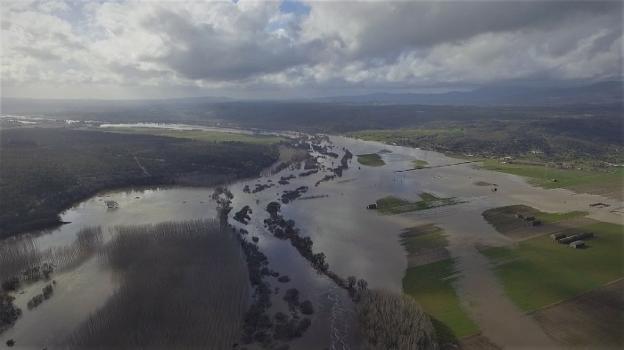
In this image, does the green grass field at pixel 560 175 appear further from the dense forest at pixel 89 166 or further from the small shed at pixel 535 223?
the dense forest at pixel 89 166

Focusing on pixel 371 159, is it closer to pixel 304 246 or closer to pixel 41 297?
pixel 304 246

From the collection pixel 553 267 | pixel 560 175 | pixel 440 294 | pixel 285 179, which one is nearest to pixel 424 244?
pixel 440 294

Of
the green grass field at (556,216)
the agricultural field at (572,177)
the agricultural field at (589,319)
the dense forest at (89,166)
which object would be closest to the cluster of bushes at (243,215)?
the dense forest at (89,166)

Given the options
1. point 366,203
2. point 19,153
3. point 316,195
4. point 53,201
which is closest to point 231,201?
point 316,195

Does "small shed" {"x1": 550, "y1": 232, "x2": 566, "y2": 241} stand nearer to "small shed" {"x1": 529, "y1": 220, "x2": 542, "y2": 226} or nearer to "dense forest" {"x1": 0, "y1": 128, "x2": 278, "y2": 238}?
"small shed" {"x1": 529, "y1": 220, "x2": 542, "y2": 226}

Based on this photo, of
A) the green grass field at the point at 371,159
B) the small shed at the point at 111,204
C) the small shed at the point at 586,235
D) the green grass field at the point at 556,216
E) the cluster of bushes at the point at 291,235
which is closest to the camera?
the cluster of bushes at the point at 291,235

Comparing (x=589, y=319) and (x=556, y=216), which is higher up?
(x=556, y=216)
